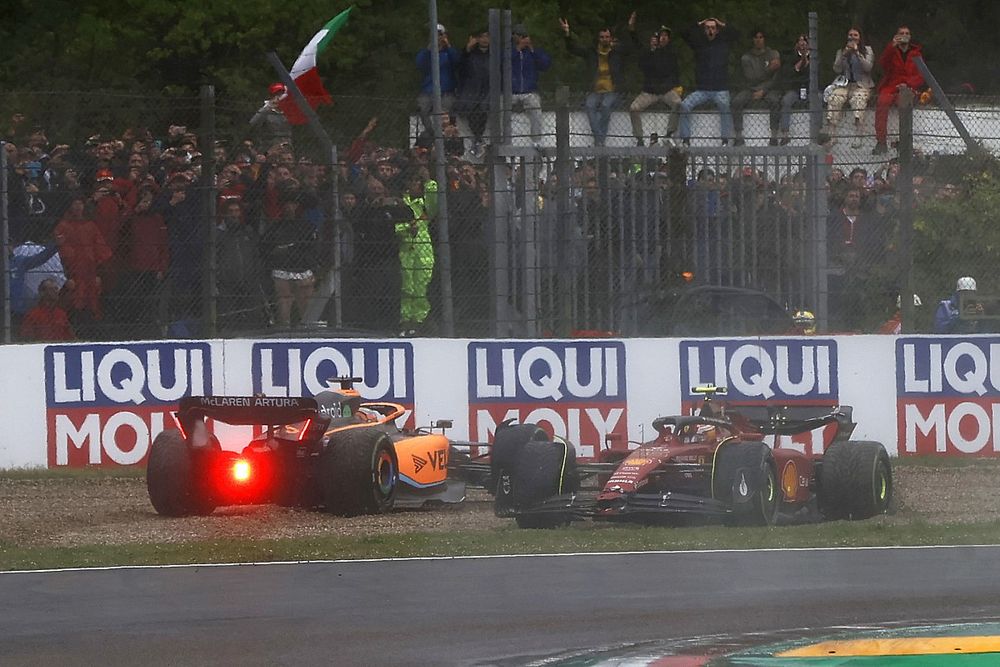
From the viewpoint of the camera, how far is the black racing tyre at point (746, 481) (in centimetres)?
1100

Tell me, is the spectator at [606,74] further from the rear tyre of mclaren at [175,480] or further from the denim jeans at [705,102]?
the rear tyre of mclaren at [175,480]

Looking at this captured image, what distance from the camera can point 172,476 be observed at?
11750 mm

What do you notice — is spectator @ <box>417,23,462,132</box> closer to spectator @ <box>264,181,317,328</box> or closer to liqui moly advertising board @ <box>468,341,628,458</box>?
spectator @ <box>264,181,317,328</box>

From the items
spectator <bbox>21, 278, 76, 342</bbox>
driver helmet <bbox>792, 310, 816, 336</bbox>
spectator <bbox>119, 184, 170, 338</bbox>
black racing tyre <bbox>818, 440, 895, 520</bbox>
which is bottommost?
black racing tyre <bbox>818, 440, 895, 520</bbox>

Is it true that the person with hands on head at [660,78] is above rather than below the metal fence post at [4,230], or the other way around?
above

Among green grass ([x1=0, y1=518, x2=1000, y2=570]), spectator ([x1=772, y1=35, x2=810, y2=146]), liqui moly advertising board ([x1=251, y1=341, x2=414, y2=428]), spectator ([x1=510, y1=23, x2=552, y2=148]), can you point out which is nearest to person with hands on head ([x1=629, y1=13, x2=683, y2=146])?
spectator ([x1=772, y1=35, x2=810, y2=146])

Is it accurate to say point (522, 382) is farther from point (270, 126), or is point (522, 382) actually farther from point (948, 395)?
point (948, 395)

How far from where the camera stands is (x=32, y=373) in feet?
45.9

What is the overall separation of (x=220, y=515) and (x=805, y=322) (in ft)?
16.5

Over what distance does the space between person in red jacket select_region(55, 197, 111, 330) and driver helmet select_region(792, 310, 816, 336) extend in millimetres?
5285

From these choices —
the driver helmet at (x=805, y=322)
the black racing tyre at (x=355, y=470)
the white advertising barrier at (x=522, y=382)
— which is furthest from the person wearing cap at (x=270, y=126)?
the driver helmet at (x=805, y=322)

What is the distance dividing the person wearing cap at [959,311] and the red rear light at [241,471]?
6.04 m

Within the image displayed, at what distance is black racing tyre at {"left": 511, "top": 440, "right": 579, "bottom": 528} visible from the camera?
1148cm

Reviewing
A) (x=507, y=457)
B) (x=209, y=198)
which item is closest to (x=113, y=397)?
(x=209, y=198)
